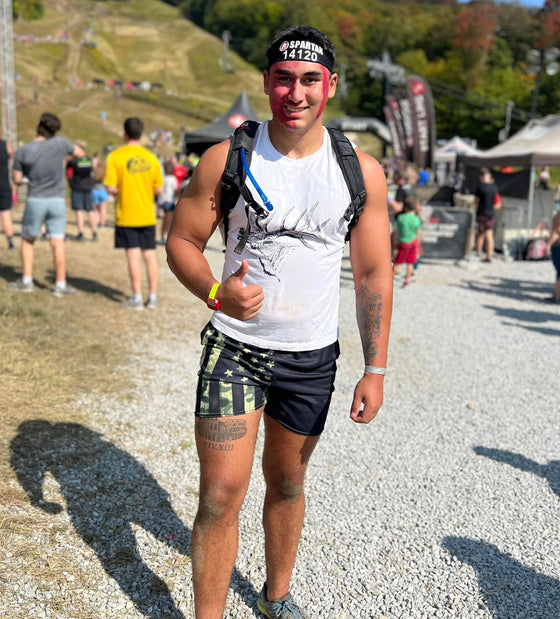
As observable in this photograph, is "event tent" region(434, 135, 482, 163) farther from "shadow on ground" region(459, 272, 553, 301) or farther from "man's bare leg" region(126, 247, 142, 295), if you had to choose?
"man's bare leg" region(126, 247, 142, 295)

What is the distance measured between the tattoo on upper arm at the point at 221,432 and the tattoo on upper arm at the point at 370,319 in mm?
556

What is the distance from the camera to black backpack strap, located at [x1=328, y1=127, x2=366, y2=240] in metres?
2.14

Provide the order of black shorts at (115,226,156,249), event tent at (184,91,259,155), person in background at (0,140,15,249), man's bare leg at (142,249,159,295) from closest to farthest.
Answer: black shorts at (115,226,156,249) < man's bare leg at (142,249,159,295) < person in background at (0,140,15,249) < event tent at (184,91,259,155)

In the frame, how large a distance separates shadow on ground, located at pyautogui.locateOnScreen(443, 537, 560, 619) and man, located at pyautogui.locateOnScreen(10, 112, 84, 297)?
5469 mm

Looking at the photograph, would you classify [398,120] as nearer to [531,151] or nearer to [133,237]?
[531,151]

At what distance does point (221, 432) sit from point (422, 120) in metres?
18.6

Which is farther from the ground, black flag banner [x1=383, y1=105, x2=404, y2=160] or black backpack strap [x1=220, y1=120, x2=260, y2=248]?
black flag banner [x1=383, y1=105, x2=404, y2=160]

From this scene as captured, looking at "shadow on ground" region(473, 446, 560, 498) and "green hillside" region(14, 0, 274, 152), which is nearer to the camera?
"shadow on ground" region(473, 446, 560, 498)

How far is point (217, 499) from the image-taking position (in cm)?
208

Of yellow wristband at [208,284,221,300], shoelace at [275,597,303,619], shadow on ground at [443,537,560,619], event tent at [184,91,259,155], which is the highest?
event tent at [184,91,259,155]

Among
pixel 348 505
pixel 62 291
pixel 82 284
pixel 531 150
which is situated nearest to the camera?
pixel 348 505

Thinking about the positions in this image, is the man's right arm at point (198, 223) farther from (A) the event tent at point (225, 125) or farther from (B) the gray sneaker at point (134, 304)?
(A) the event tent at point (225, 125)

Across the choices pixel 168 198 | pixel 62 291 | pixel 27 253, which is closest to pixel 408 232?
pixel 62 291

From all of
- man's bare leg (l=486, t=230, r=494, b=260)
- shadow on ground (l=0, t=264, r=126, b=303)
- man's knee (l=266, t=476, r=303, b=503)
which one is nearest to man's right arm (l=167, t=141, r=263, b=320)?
man's knee (l=266, t=476, r=303, b=503)
